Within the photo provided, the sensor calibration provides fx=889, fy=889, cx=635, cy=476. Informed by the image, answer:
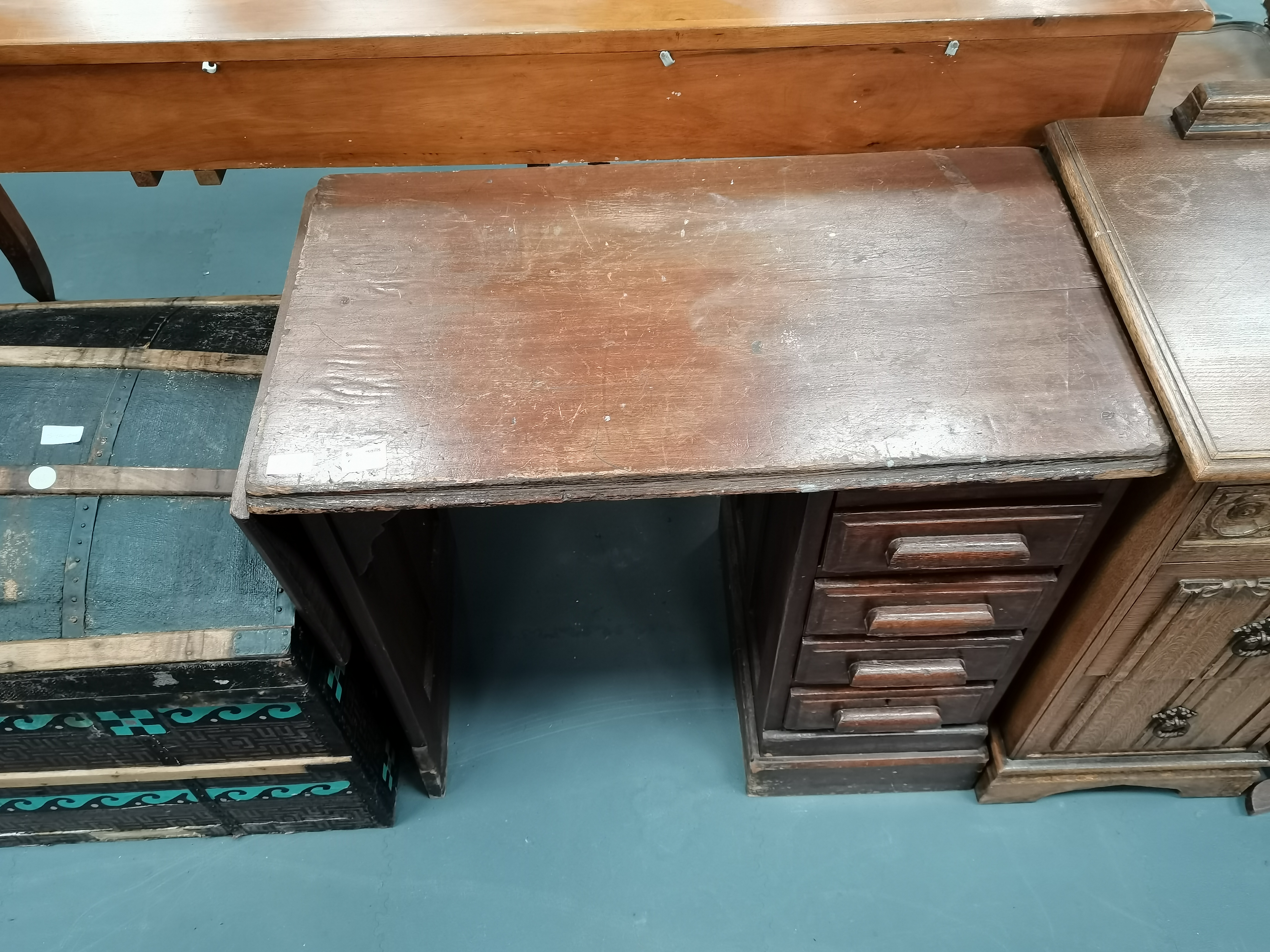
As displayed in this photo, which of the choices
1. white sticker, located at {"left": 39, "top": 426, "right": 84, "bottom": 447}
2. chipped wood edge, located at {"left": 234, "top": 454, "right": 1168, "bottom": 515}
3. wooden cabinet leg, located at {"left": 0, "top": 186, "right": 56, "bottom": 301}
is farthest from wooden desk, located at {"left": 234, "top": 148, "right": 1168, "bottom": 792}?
wooden cabinet leg, located at {"left": 0, "top": 186, "right": 56, "bottom": 301}

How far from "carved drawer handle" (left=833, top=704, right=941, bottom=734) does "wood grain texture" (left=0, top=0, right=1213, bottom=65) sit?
1.02m

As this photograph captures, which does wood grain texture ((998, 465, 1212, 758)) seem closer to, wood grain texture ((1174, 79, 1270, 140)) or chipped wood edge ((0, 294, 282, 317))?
wood grain texture ((1174, 79, 1270, 140))

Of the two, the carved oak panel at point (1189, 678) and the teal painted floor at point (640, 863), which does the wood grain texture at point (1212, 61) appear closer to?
the carved oak panel at point (1189, 678)

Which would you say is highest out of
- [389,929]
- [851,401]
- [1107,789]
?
[851,401]

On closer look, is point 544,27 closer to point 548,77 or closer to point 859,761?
point 548,77

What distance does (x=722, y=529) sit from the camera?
203cm

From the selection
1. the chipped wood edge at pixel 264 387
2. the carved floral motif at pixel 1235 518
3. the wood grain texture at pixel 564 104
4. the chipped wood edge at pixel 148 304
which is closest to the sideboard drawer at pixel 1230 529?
the carved floral motif at pixel 1235 518

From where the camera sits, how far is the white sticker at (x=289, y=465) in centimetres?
96

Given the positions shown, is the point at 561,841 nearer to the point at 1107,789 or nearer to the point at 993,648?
the point at 993,648

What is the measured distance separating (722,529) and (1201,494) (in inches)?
43.9

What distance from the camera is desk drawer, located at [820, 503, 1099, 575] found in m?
1.09

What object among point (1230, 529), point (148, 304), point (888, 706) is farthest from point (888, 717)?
point (148, 304)

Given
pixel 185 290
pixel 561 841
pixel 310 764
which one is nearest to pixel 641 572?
pixel 561 841

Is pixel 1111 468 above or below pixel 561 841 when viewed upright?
above
